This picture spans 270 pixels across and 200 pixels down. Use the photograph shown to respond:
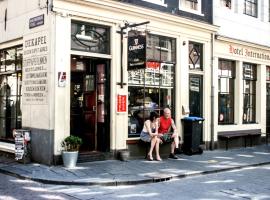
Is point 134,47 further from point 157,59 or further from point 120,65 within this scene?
point 157,59

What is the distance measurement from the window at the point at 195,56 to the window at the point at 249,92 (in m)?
2.92

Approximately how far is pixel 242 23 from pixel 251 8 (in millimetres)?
1294

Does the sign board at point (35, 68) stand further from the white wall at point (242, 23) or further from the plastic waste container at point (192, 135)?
the white wall at point (242, 23)

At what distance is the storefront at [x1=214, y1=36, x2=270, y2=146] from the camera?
15.9 meters

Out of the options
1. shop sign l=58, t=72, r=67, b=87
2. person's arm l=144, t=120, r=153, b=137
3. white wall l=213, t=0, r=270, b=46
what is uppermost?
white wall l=213, t=0, r=270, b=46

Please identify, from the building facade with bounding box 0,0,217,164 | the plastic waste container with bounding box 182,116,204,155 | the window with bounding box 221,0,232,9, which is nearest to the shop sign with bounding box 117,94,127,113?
the building facade with bounding box 0,0,217,164

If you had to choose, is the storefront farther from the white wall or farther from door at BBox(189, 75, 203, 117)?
door at BBox(189, 75, 203, 117)

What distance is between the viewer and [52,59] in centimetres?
1073

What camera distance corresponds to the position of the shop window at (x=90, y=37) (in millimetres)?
11341

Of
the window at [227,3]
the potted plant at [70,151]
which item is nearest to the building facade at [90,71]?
the potted plant at [70,151]

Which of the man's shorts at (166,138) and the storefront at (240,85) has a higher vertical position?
the storefront at (240,85)

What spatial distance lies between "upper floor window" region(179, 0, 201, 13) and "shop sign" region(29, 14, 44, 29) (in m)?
5.11

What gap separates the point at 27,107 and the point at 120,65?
279 cm

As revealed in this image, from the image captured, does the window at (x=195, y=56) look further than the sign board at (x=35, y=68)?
Yes
